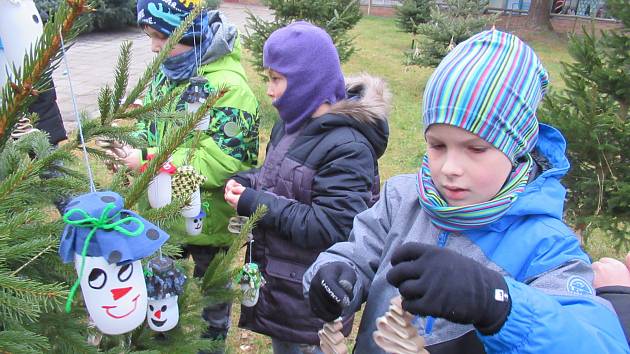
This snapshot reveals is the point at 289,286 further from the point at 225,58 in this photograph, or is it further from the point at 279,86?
the point at 225,58

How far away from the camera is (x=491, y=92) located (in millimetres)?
1164

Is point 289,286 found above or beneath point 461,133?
beneath

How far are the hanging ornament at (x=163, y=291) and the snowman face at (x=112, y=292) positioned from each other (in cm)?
24

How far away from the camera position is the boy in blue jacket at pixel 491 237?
0.99m

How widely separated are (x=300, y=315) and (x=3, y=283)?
1.42 metres

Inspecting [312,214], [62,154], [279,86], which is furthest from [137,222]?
[279,86]

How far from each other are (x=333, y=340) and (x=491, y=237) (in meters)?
0.47

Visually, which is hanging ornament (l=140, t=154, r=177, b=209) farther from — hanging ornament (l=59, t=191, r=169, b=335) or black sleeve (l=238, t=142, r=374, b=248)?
hanging ornament (l=59, t=191, r=169, b=335)

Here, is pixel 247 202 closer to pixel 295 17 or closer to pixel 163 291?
pixel 163 291

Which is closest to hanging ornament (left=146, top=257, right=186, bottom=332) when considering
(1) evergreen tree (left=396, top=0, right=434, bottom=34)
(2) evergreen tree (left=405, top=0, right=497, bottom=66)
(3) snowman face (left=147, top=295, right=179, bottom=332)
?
(3) snowman face (left=147, top=295, right=179, bottom=332)

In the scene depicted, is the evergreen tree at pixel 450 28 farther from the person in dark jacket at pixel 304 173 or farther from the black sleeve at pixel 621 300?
the black sleeve at pixel 621 300

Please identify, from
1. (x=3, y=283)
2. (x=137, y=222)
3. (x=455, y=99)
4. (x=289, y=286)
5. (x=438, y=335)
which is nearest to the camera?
(x=3, y=283)

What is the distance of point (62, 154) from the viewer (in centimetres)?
132

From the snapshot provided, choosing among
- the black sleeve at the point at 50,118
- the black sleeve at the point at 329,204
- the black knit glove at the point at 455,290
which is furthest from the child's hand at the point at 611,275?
the black sleeve at the point at 50,118
